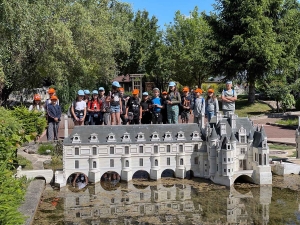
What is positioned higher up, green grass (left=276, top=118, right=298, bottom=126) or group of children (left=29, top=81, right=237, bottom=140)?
group of children (left=29, top=81, right=237, bottom=140)

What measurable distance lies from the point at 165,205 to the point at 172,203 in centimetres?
37

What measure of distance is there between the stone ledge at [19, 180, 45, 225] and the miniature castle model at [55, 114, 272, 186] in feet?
3.64

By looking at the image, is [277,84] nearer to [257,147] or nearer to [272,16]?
[272,16]

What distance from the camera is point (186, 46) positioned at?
62.1 meters

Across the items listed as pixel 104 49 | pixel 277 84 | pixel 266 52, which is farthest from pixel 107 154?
pixel 277 84

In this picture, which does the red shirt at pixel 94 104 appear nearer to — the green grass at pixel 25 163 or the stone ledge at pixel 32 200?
the green grass at pixel 25 163

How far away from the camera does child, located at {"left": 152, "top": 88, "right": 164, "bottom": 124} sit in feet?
74.5

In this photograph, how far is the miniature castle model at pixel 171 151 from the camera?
1938cm

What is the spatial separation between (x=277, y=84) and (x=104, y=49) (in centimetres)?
2190

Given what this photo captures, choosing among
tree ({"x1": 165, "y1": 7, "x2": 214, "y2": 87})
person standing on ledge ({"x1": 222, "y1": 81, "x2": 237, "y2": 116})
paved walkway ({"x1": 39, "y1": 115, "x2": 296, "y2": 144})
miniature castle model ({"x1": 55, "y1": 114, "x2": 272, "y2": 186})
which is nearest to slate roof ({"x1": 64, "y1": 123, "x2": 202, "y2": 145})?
miniature castle model ({"x1": 55, "y1": 114, "x2": 272, "y2": 186})

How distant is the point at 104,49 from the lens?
136 feet

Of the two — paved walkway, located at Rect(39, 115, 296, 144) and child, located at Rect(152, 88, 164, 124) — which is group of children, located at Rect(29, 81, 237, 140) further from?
paved walkway, located at Rect(39, 115, 296, 144)

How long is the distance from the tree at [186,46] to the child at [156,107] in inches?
1401

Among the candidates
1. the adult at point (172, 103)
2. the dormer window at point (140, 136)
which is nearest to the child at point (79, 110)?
the dormer window at point (140, 136)
